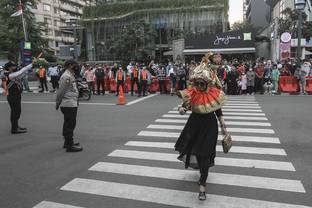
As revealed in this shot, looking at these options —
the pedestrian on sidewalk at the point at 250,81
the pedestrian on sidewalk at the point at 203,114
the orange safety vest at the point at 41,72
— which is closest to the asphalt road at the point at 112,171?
the pedestrian on sidewalk at the point at 203,114

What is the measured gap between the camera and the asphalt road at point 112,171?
189 inches

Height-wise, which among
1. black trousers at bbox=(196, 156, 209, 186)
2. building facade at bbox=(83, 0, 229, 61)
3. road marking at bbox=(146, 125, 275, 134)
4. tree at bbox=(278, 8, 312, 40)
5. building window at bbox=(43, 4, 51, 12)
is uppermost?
building window at bbox=(43, 4, 51, 12)

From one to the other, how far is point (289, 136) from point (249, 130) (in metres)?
1.06

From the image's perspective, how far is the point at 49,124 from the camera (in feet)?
35.6

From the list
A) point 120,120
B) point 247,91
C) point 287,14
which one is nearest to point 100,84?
point 247,91

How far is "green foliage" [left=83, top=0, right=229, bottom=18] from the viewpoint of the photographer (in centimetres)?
6500

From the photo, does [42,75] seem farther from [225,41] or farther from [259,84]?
[225,41]

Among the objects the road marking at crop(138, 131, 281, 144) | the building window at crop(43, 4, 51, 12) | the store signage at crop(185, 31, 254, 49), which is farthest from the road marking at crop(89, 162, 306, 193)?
the building window at crop(43, 4, 51, 12)

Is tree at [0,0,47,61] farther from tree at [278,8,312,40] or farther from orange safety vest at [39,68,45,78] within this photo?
tree at [278,8,312,40]

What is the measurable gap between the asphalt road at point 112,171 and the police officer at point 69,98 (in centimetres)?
33

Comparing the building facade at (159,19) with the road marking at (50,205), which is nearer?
the road marking at (50,205)

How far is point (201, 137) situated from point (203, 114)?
0.30m

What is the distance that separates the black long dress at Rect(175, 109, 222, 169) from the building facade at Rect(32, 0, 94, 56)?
79.2m

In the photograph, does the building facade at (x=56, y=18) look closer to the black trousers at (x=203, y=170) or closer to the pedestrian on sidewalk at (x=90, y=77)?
the pedestrian on sidewalk at (x=90, y=77)
